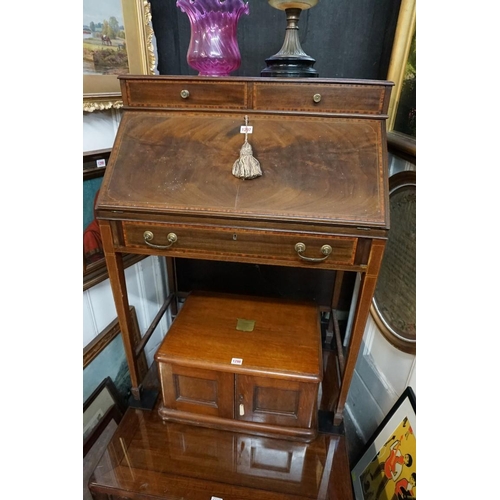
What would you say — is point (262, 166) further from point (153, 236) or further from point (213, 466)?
point (213, 466)

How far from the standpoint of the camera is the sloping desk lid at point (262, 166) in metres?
0.88

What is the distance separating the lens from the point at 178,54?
1.42 meters

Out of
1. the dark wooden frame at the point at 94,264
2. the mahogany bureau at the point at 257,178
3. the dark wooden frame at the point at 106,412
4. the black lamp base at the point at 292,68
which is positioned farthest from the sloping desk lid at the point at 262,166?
the dark wooden frame at the point at 106,412

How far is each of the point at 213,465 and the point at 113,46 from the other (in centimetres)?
150

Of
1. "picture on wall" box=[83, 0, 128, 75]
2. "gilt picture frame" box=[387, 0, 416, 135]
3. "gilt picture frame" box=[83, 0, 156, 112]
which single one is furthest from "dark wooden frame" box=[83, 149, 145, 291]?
"gilt picture frame" box=[387, 0, 416, 135]

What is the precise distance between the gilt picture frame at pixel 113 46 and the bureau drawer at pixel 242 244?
539 millimetres

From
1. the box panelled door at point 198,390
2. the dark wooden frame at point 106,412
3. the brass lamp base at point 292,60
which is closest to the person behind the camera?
the brass lamp base at point 292,60

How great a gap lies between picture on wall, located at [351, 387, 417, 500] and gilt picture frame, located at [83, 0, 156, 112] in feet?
4.80

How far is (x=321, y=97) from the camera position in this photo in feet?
3.07

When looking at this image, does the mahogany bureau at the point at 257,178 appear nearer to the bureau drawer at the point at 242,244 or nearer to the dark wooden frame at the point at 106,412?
the bureau drawer at the point at 242,244

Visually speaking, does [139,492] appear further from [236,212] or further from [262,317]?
[236,212]

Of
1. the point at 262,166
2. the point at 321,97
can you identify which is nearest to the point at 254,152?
the point at 262,166

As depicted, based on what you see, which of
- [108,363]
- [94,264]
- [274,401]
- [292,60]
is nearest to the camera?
[292,60]

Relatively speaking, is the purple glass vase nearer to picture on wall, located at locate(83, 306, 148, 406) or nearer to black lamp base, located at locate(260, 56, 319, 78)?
black lamp base, located at locate(260, 56, 319, 78)
